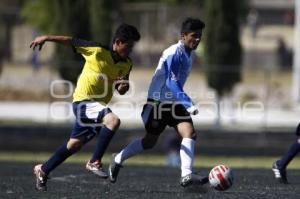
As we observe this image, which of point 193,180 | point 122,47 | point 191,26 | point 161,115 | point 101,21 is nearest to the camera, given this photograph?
point 193,180

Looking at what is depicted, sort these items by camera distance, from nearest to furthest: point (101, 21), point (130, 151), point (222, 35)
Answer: point (130, 151) → point (222, 35) → point (101, 21)

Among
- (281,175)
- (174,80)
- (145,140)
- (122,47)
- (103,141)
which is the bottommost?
(281,175)

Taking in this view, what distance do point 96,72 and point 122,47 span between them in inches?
15.3

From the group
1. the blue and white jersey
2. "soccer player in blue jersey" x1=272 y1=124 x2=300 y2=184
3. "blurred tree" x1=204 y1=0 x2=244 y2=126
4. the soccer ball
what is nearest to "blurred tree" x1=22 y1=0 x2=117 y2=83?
"blurred tree" x1=204 y1=0 x2=244 y2=126

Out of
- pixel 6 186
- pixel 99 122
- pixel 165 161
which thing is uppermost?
pixel 99 122

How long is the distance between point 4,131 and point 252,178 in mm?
13414

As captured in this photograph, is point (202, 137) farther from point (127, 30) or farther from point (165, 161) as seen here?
point (127, 30)

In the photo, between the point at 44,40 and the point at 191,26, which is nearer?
the point at 44,40

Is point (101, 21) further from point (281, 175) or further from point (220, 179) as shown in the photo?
point (220, 179)

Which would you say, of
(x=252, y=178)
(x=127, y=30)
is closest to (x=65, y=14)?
(x=252, y=178)

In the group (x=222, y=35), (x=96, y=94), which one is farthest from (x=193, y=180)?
(x=222, y=35)

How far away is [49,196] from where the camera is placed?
9.91 meters

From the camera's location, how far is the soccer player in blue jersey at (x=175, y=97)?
10.8 m

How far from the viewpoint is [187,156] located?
10.6 m
